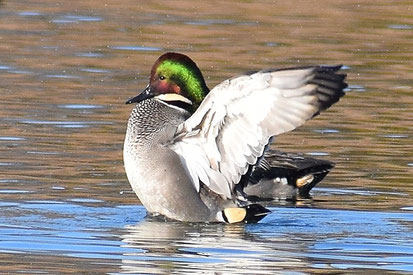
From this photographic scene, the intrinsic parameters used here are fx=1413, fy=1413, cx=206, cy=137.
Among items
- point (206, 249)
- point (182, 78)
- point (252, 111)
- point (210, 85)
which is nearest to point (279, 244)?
point (206, 249)

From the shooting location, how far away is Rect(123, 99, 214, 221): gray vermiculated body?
9.38 m

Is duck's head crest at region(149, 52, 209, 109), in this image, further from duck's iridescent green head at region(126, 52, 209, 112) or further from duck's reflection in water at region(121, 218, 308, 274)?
duck's reflection in water at region(121, 218, 308, 274)

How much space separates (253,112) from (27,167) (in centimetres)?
280

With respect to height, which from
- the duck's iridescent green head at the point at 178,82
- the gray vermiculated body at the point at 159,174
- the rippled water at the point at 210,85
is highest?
the duck's iridescent green head at the point at 178,82

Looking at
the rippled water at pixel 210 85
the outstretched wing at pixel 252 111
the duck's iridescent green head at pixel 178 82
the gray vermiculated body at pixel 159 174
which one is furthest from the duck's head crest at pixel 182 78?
the rippled water at pixel 210 85

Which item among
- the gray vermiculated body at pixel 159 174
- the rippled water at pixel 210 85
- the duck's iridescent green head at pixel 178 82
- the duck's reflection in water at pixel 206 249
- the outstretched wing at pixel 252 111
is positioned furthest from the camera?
the duck's iridescent green head at pixel 178 82

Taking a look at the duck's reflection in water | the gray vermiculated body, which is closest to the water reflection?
the duck's reflection in water

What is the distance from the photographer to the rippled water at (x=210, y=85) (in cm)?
843

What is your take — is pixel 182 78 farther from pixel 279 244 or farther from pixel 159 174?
pixel 279 244

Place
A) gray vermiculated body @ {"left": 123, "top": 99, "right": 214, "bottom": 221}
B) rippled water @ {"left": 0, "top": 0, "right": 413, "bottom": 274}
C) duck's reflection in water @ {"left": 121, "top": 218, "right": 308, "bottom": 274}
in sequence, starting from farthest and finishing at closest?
1. gray vermiculated body @ {"left": 123, "top": 99, "right": 214, "bottom": 221}
2. rippled water @ {"left": 0, "top": 0, "right": 413, "bottom": 274}
3. duck's reflection in water @ {"left": 121, "top": 218, "right": 308, "bottom": 274}

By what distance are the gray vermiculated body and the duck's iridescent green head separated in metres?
0.25

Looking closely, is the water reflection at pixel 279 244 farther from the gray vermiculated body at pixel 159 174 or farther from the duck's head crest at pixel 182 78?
the duck's head crest at pixel 182 78

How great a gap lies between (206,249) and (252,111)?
3.06ft

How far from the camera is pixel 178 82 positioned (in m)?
9.77
